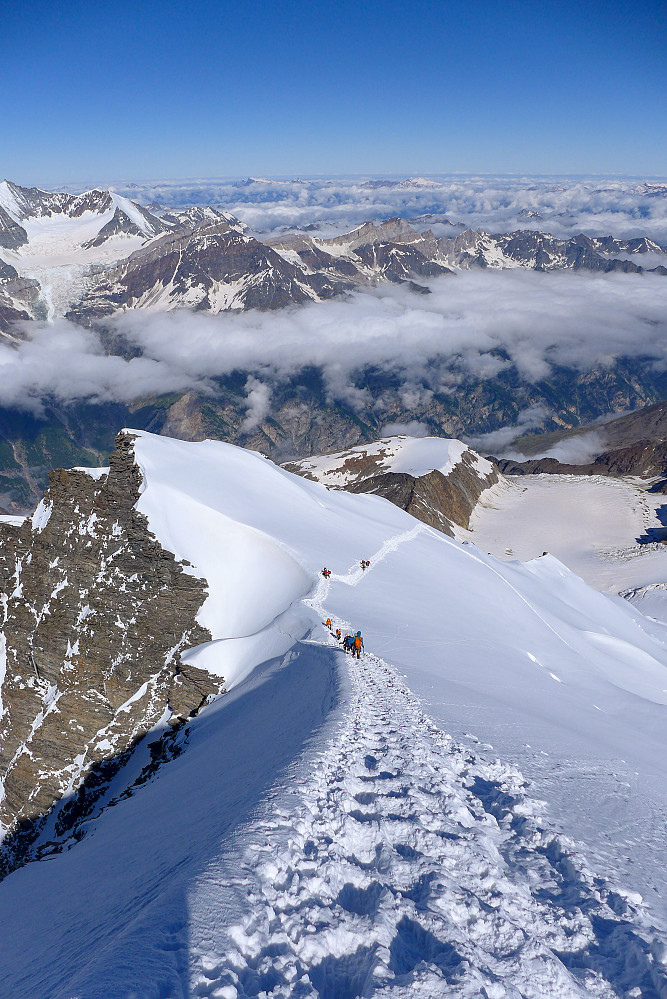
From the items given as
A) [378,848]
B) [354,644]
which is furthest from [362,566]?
[378,848]

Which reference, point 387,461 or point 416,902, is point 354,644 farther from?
point 387,461

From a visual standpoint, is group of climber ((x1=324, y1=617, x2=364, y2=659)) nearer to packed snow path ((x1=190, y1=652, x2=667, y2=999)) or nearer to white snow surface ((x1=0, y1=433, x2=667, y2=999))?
white snow surface ((x1=0, y1=433, x2=667, y2=999))

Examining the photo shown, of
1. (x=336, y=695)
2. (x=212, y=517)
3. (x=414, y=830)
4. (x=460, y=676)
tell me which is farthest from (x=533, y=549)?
(x=414, y=830)

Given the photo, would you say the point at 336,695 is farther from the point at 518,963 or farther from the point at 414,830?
the point at 518,963

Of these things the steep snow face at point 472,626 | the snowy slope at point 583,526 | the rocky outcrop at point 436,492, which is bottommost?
the snowy slope at point 583,526

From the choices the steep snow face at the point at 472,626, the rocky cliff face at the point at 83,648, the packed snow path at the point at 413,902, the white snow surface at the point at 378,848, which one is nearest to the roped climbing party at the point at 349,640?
the white snow surface at the point at 378,848

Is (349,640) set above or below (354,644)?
below

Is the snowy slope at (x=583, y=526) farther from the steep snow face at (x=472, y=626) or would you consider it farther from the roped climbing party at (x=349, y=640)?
the roped climbing party at (x=349, y=640)
